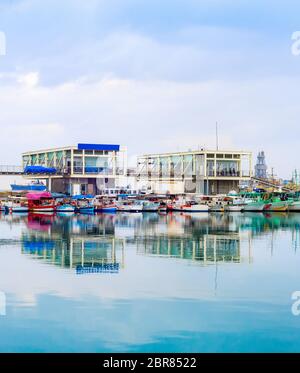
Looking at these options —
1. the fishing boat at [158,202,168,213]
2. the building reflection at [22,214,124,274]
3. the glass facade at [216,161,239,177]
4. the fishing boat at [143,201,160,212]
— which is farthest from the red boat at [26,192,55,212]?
the glass facade at [216,161,239,177]

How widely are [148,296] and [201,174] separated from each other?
88453mm

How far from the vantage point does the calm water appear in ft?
54.2

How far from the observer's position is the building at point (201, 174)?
4311 inches

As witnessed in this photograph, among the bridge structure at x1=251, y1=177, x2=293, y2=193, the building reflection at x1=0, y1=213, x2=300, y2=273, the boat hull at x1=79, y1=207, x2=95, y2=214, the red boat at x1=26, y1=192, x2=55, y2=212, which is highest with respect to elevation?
the bridge structure at x1=251, y1=177, x2=293, y2=193

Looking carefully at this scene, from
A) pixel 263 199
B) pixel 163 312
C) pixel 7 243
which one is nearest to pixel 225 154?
pixel 263 199

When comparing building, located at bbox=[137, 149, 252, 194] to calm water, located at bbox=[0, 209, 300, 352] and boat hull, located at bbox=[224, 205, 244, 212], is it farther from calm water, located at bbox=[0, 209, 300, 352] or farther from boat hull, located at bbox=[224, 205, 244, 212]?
calm water, located at bbox=[0, 209, 300, 352]

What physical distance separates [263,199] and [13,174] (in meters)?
41.6

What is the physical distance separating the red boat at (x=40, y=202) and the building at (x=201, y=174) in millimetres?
24016

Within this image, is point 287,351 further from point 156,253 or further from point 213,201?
point 213,201

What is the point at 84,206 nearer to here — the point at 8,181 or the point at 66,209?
the point at 66,209

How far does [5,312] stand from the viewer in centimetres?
1931

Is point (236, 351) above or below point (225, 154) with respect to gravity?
below

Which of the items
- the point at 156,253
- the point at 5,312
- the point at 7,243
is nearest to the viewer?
the point at 5,312

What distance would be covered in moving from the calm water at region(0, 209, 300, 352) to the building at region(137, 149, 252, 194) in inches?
2771
